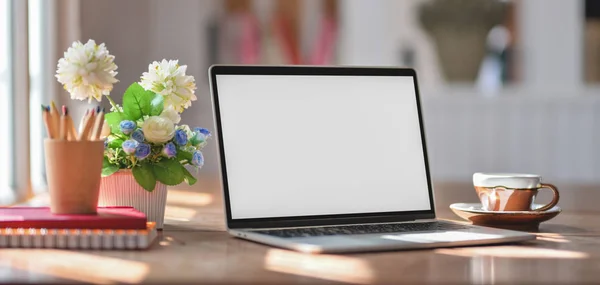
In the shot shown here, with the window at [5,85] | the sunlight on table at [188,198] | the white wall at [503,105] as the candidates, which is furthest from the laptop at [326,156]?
the white wall at [503,105]

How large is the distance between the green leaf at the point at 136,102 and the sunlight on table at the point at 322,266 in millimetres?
348

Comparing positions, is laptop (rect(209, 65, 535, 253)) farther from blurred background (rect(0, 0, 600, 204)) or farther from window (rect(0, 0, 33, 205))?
blurred background (rect(0, 0, 600, 204))

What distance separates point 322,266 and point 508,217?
47cm

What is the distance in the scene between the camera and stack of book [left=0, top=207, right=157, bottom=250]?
1.04 m

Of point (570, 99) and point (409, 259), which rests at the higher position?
point (570, 99)

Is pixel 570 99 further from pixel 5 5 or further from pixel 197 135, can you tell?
pixel 197 135

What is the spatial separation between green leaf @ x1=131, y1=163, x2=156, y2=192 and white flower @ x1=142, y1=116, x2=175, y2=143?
0.04m

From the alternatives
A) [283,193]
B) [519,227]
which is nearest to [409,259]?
[283,193]

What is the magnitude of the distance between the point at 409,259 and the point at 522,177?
0.42 metres

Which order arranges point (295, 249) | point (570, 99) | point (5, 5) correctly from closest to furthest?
point (295, 249) < point (5, 5) < point (570, 99)

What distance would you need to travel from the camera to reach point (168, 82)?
127 centimetres

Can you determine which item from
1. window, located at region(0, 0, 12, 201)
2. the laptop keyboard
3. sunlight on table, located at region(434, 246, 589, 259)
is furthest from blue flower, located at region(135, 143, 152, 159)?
window, located at region(0, 0, 12, 201)

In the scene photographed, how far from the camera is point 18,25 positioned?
91.4 inches

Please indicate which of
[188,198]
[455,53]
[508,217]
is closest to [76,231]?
[508,217]
